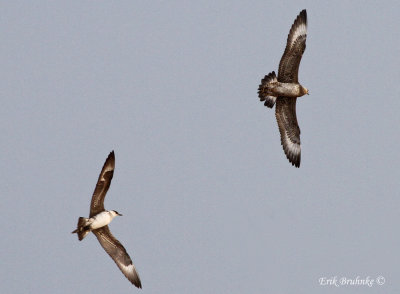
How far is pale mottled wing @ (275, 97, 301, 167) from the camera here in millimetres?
16781

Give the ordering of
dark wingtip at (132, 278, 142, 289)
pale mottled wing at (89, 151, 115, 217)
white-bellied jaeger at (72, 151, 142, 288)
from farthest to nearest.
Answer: dark wingtip at (132, 278, 142, 289) → pale mottled wing at (89, 151, 115, 217) → white-bellied jaeger at (72, 151, 142, 288)

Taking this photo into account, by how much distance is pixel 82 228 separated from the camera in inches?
598

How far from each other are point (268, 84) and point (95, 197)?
4.17 m

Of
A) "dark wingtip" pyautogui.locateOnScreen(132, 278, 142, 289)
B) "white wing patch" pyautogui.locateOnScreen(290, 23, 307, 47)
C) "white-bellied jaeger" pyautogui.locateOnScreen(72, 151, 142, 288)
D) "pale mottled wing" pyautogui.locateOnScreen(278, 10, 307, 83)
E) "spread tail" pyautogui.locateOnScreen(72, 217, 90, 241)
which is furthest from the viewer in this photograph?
"white wing patch" pyautogui.locateOnScreen(290, 23, 307, 47)

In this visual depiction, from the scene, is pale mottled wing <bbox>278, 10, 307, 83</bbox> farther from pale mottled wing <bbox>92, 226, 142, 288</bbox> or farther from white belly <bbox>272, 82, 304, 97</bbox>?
pale mottled wing <bbox>92, 226, 142, 288</bbox>

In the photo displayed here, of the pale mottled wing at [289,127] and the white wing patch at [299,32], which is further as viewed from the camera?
the pale mottled wing at [289,127]

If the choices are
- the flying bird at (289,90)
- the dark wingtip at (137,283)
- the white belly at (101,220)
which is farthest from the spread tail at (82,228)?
the flying bird at (289,90)

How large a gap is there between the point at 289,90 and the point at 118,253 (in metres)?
4.76

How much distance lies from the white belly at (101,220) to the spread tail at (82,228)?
0.10 m

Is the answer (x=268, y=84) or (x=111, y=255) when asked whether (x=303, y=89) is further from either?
(x=111, y=255)

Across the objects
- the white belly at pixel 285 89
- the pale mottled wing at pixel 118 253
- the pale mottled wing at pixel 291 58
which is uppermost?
the pale mottled wing at pixel 291 58

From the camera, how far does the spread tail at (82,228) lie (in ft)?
49.7

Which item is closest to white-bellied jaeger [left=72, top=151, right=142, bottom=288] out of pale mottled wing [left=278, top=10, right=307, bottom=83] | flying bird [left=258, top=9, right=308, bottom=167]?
flying bird [left=258, top=9, right=308, bottom=167]

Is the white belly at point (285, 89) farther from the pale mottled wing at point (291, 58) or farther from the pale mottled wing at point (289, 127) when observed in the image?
the pale mottled wing at point (289, 127)
